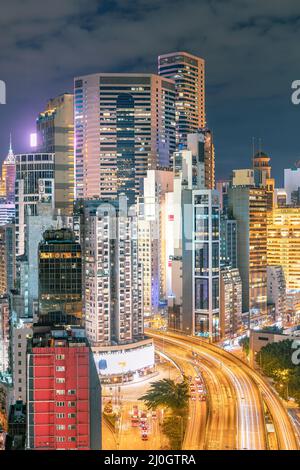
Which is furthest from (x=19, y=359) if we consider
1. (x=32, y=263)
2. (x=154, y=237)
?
(x=154, y=237)

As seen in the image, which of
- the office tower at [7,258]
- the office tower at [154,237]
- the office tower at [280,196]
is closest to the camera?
the office tower at [7,258]

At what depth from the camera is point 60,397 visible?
4918 millimetres

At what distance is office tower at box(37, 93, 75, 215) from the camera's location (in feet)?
43.6

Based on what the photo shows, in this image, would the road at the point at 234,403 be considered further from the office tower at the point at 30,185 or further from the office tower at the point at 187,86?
the office tower at the point at 187,86

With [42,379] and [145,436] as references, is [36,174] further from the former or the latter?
[42,379]

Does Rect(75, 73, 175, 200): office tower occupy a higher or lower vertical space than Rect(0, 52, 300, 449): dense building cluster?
higher

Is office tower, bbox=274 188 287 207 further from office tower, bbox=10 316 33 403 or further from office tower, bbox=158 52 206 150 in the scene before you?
office tower, bbox=10 316 33 403

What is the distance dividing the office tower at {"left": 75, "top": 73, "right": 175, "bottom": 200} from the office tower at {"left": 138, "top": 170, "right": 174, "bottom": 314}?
4320 mm

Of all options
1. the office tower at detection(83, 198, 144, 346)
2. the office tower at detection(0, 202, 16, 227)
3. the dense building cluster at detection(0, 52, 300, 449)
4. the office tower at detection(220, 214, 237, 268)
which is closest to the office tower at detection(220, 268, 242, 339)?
the dense building cluster at detection(0, 52, 300, 449)

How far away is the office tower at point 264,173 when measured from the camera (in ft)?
63.5

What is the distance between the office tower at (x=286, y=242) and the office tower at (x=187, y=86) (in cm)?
676

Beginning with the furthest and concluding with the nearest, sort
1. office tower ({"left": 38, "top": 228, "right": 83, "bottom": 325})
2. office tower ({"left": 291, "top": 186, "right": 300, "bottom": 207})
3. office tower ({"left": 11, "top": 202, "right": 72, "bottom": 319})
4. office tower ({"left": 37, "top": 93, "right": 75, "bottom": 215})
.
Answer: office tower ({"left": 291, "top": 186, "right": 300, "bottom": 207})
office tower ({"left": 37, "top": 93, "right": 75, "bottom": 215})
office tower ({"left": 11, "top": 202, "right": 72, "bottom": 319})
office tower ({"left": 38, "top": 228, "right": 83, "bottom": 325})

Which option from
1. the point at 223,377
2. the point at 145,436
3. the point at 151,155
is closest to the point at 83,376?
the point at 145,436

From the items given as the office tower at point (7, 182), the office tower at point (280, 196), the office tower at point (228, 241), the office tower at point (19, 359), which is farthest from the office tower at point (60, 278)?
the office tower at point (280, 196)
